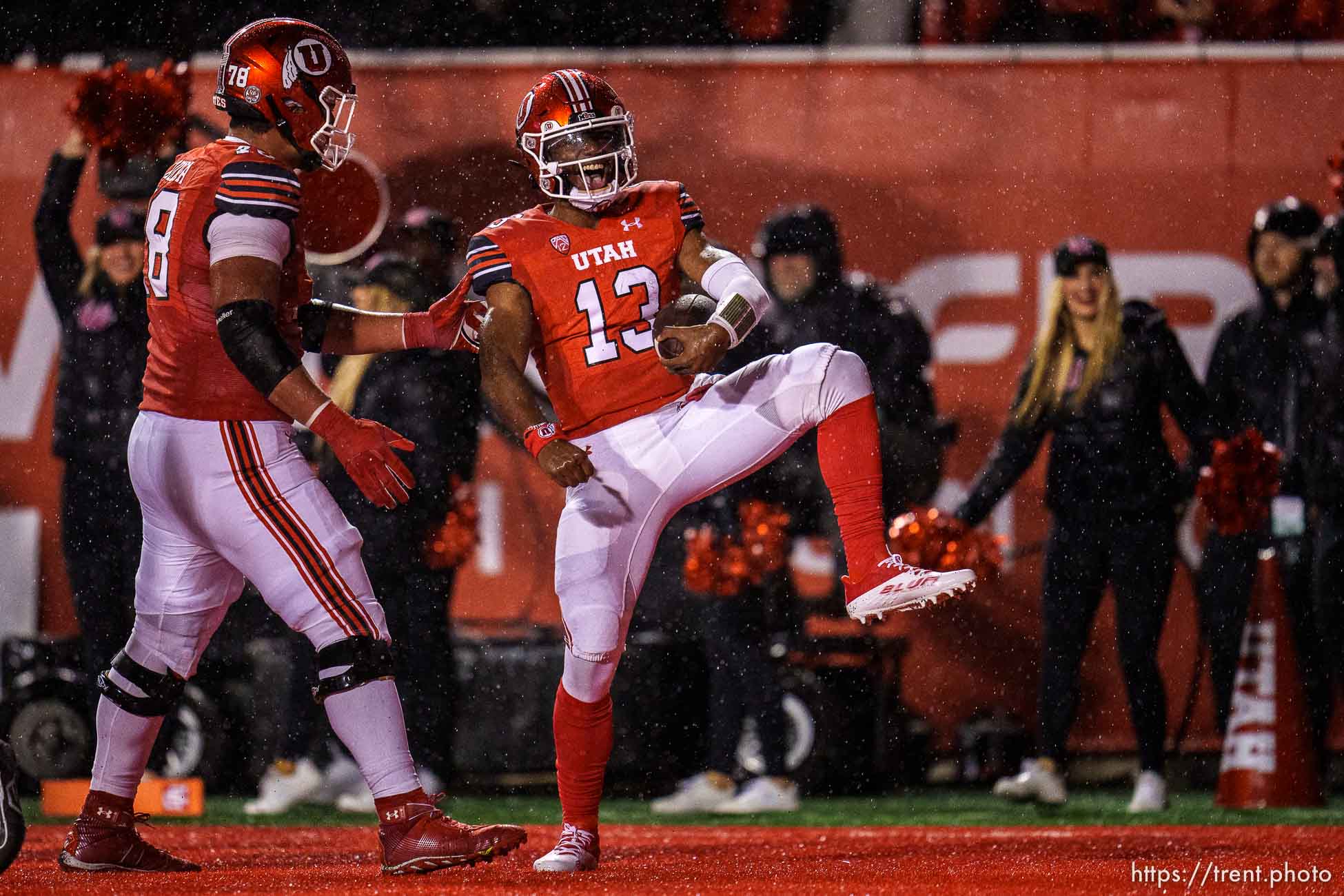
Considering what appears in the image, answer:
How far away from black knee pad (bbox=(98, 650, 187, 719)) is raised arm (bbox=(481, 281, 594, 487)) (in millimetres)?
999

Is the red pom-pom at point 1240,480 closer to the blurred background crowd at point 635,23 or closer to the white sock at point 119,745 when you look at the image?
the blurred background crowd at point 635,23

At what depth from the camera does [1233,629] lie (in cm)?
646

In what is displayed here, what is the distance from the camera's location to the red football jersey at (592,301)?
4.32 meters

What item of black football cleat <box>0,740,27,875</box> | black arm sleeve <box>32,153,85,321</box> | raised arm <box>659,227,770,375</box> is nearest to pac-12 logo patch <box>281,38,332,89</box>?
raised arm <box>659,227,770,375</box>

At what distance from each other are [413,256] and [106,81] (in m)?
1.15

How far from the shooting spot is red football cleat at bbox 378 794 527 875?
13.0ft

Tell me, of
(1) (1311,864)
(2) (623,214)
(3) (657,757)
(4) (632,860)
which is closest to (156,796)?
(3) (657,757)

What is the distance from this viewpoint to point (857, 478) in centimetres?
427

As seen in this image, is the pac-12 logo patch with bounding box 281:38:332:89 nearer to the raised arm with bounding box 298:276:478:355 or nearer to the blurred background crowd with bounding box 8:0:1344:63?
the raised arm with bounding box 298:276:478:355

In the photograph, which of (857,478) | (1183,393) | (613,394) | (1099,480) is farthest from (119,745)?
(1183,393)

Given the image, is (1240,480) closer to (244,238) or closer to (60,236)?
(244,238)

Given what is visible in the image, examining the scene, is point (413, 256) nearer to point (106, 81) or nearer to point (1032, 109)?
point (106, 81)

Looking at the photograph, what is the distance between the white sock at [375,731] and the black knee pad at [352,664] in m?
0.01

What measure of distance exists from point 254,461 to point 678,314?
50.1 inches
